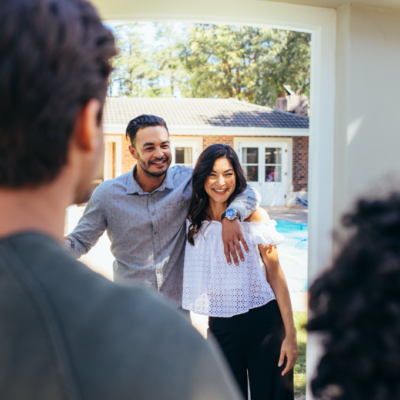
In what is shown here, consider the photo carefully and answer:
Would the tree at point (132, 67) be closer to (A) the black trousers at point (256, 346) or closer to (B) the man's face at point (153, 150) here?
(B) the man's face at point (153, 150)

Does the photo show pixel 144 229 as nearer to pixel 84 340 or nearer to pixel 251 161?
pixel 84 340

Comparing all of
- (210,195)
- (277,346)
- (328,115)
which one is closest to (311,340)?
(277,346)

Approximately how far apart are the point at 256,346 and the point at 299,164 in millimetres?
16422

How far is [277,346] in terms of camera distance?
2.40 meters

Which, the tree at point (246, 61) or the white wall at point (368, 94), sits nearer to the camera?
the white wall at point (368, 94)

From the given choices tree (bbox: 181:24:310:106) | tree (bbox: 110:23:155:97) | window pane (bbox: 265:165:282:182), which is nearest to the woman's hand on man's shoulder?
window pane (bbox: 265:165:282:182)

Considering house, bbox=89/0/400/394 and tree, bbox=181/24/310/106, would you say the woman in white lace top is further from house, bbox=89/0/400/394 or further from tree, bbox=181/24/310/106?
tree, bbox=181/24/310/106

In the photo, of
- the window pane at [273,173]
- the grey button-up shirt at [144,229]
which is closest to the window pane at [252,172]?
the window pane at [273,173]

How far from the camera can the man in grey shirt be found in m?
2.55

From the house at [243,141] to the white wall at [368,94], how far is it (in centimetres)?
1456

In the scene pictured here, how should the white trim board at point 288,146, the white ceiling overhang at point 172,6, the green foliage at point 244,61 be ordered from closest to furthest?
the white ceiling overhang at point 172,6, the white trim board at point 288,146, the green foliage at point 244,61

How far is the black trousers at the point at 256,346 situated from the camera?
236 cm

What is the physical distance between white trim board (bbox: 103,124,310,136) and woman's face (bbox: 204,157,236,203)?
14189 millimetres

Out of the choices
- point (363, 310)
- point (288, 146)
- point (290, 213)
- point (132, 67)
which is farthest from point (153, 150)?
point (132, 67)
